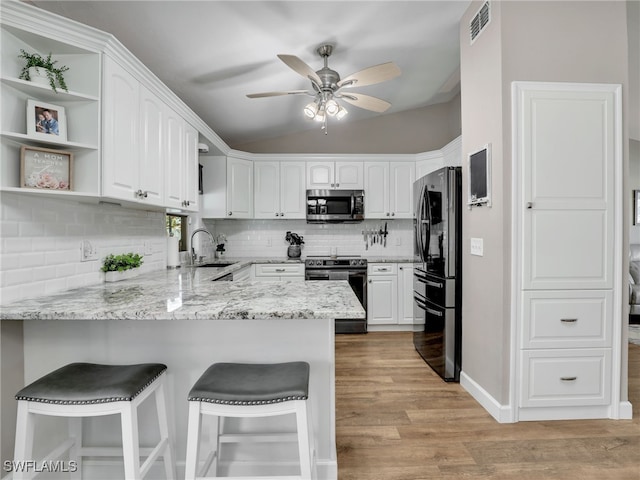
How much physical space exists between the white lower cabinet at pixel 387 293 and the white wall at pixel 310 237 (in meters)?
0.60

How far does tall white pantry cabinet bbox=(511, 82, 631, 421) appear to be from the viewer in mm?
2084

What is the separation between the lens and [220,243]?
4688 millimetres

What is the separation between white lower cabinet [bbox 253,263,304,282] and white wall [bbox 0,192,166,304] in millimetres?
1820

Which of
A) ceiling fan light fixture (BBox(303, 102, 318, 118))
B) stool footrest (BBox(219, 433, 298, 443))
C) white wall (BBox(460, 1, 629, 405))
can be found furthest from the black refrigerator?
stool footrest (BBox(219, 433, 298, 443))

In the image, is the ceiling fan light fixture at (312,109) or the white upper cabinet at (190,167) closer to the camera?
the ceiling fan light fixture at (312,109)

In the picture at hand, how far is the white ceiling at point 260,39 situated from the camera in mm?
2094

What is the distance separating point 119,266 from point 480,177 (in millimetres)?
2563

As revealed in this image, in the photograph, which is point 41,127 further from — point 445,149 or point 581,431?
point 445,149

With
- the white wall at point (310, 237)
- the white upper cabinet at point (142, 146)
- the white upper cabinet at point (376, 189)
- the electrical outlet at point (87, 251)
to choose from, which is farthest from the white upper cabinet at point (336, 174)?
the electrical outlet at point (87, 251)

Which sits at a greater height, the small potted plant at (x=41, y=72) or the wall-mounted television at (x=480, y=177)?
the small potted plant at (x=41, y=72)

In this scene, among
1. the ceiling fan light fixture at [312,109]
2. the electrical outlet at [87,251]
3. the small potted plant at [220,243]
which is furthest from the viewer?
the small potted plant at [220,243]

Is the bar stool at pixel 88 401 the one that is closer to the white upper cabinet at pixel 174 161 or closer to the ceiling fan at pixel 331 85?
the white upper cabinet at pixel 174 161

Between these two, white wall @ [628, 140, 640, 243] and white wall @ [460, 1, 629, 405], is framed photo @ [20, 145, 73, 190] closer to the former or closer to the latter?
white wall @ [460, 1, 629, 405]

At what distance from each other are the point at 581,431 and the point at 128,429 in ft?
8.18
